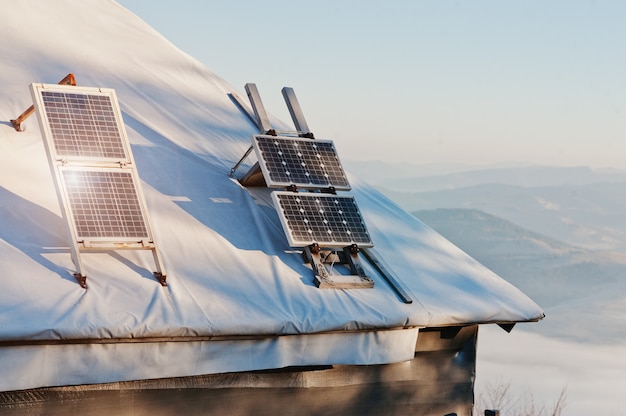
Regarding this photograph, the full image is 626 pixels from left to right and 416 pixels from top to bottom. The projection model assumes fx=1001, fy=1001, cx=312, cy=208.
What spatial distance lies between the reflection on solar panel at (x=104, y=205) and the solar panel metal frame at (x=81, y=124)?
10cm

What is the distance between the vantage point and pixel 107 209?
17.4 ft

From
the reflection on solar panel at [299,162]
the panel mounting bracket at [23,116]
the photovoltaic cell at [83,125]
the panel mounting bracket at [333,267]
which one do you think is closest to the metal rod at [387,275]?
the panel mounting bracket at [333,267]

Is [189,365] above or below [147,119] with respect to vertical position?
below

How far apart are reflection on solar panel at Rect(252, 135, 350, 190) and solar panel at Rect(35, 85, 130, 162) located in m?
1.10

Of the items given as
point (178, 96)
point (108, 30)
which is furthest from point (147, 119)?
point (108, 30)

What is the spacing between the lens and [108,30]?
799 cm

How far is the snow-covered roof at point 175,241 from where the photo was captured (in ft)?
16.3

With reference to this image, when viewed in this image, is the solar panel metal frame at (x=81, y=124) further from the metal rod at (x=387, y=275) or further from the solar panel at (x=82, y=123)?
the metal rod at (x=387, y=275)

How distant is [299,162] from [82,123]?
5.47 feet

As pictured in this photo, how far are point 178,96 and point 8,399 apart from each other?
10.8ft

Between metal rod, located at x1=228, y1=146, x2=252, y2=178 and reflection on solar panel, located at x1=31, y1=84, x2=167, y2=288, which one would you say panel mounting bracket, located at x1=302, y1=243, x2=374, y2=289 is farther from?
reflection on solar panel, located at x1=31, y1=84, x2=167, y2=288

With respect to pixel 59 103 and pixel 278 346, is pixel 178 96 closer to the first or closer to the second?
pixel 59 103

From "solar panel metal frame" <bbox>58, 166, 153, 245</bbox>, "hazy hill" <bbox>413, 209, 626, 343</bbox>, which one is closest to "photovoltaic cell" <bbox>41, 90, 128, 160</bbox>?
"solar panel metal frame" <bbox>58, 166, 153, 245</bbox>

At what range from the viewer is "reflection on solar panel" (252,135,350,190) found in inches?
254
